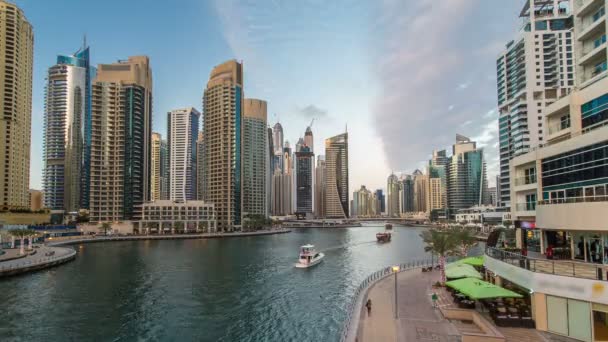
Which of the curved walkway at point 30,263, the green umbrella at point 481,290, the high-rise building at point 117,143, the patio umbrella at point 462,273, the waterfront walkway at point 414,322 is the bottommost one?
the curved walkway at point 30,263

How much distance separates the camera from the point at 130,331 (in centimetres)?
3341

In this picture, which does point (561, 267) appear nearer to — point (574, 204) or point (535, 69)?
point (574, 204)

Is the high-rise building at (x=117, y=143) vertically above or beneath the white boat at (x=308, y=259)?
above

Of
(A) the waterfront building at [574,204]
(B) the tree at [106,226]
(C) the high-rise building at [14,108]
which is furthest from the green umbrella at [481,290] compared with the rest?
(C) the high-rise building at [14,108]

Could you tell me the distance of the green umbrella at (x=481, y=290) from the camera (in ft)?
80.8

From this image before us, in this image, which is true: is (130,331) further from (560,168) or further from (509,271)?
(560,168)

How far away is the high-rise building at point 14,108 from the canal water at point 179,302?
103734mm

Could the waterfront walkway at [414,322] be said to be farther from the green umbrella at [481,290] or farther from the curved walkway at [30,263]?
the curved walkway at [30,263]

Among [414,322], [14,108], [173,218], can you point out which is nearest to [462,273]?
[414,322]

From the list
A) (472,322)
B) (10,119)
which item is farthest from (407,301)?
(10,119)

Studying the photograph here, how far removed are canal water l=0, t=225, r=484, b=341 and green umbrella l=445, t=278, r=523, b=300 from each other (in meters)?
11.3

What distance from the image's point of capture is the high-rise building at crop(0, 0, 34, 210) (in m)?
148

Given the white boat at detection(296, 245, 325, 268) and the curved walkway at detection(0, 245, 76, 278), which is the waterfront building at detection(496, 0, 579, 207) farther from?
the curved walkway at detection(0, 245, 76, 278)

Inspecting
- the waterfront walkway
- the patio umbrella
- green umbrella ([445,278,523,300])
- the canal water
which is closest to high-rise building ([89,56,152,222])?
the canal water
